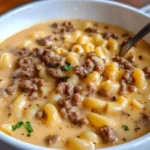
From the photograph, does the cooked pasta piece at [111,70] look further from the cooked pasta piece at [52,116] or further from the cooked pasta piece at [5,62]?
the cooked pasta piece at [5,62]

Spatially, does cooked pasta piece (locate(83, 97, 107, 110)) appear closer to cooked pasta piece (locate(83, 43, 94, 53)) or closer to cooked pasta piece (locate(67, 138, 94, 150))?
cooked pasta piece (locate(67, 138, 94, 150))

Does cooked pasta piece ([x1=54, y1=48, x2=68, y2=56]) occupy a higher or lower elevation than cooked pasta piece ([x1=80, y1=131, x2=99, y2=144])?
higher

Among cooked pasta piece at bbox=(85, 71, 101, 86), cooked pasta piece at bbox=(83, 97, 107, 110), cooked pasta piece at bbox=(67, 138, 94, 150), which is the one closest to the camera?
cooked pasta piece at bbox=(67, 138, 94, 150)

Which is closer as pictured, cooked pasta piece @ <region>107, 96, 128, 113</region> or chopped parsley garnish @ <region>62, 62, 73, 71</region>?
cooked pasta piece @ <region>107, 96, 128, 113</region>

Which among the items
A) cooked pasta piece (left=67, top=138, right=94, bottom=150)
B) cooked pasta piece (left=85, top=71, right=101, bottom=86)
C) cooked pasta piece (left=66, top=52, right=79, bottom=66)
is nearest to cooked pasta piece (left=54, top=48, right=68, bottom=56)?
cooked pasta piece (left=66, top=52, right=79, bottom=66)

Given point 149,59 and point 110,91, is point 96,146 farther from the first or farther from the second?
point 149,59

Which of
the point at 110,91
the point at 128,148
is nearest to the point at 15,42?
the point at 110,91

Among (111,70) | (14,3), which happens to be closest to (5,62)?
(111,70)
